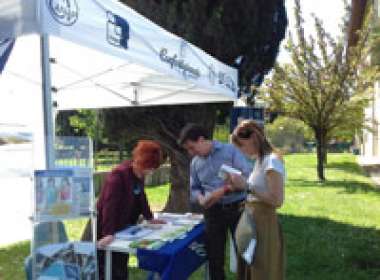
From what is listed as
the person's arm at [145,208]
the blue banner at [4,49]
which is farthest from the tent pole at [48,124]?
the person's arm at [145,208]

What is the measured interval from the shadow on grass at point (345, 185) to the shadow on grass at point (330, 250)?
5.97 meters

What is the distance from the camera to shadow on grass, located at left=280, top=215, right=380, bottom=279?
679 centimetres

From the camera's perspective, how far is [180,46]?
533cm

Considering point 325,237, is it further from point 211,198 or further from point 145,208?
point 145,208

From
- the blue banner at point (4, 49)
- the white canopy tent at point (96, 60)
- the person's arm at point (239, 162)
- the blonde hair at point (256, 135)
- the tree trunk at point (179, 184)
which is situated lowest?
the tree trunk at point (179, 184)

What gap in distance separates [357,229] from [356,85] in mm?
12340

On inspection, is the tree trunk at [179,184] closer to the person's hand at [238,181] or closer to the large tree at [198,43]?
the large tree at [198,43]

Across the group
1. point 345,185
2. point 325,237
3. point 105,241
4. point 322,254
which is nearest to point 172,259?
point 105,241

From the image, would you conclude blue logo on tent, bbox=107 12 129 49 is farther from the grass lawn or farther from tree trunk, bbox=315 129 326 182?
tree trunk, bbox=315 129 326 182

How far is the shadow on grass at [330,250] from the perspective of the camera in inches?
267

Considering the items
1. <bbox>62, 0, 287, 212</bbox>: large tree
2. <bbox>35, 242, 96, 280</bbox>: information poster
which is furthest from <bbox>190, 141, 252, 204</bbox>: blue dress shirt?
<bbox>62, 0, 287, 212</bbox>: large tree

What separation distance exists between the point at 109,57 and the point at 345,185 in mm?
13433

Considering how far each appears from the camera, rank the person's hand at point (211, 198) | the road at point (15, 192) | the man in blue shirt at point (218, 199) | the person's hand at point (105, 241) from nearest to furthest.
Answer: the road at point (15, 192) < the person's hand at point (105, 241) < the person's hand at point (211, 198) < the man in blue shirt at point (218, 199)

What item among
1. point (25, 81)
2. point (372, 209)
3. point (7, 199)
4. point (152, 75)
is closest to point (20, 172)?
point (25, 81)
